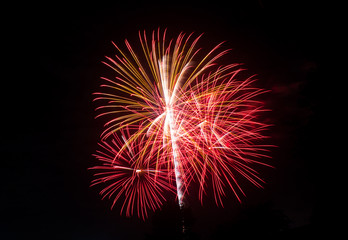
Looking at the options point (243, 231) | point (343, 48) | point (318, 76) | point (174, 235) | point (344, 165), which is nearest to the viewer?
point (344, 165)

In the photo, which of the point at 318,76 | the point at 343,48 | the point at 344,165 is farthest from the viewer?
the point at 318,76

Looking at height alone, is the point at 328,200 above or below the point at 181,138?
below

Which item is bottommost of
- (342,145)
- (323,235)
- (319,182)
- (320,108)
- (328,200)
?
(323,235)

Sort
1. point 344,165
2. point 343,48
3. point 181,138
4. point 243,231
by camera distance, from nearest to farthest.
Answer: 1. point 344,165
2. point 343,48
3. point 181,138
4. point 243,231

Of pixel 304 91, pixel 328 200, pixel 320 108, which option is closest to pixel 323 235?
pixel 328 200

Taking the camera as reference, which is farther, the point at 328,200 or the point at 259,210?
the point at 259,210

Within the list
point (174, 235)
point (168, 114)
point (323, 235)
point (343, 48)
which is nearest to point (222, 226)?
point (174, 235)

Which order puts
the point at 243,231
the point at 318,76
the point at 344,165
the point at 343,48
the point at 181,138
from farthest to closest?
the point at 243,231 → the point at 181,138 → the point at 318,76 → the point at 343,48 → the point at 344,165

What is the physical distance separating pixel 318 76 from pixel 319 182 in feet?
18.8

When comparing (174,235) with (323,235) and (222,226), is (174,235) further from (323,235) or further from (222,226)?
(323,235)

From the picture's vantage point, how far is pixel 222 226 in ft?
72.7

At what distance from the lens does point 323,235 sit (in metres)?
13.6

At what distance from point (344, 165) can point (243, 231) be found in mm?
11172

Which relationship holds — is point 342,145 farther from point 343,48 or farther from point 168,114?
point 168,114
